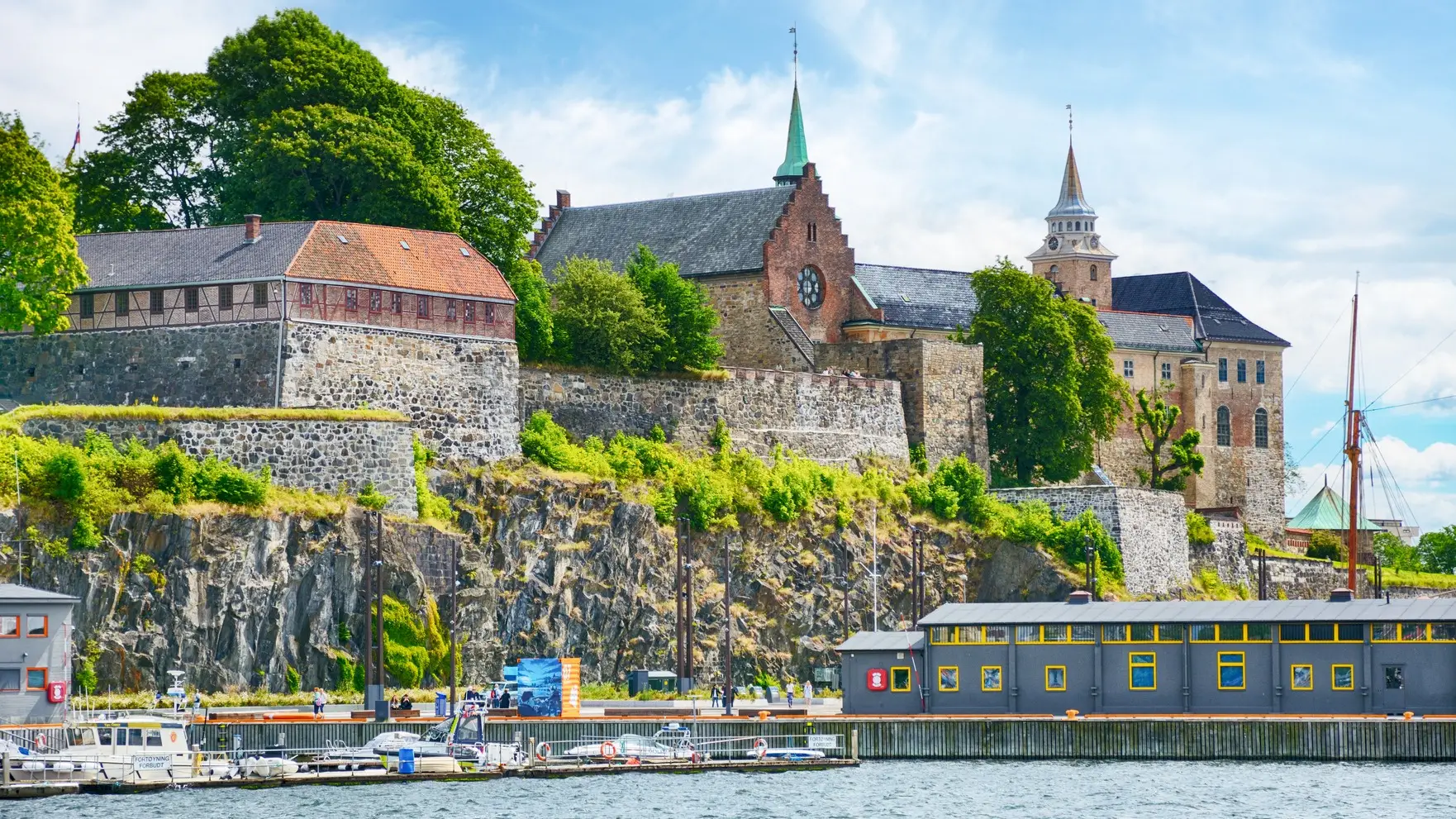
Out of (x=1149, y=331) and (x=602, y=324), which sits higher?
(x=1149, y=331)

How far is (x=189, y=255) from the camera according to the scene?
87.9 metres

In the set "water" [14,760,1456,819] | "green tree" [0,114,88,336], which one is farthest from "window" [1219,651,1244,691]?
"green tree" [0,114,88,336]

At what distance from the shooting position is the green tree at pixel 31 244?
8500cm

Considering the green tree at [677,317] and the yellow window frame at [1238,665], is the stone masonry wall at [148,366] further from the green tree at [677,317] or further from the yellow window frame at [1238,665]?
the yellow window frame at [1238,665]

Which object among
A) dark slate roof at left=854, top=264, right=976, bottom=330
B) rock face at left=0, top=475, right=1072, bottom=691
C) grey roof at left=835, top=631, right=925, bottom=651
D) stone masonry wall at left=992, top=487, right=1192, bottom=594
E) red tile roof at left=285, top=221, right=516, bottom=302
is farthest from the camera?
dark slate roof at left=854, top=264, right=976, bottom=330

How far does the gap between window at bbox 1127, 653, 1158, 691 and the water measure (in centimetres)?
333

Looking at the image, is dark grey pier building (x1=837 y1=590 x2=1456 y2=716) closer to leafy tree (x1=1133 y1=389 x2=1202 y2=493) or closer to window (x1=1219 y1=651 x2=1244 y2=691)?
window (x1=1219 y1=651 x2=1244 y2=691)

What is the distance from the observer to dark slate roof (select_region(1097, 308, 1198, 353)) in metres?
A: 125

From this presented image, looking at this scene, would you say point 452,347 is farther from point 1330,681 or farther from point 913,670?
point 1330,681

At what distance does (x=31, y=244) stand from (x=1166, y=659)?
122 feet

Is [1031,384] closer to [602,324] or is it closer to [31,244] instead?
[602,324]

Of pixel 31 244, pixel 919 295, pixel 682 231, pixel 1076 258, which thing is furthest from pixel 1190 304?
pixel 31 244

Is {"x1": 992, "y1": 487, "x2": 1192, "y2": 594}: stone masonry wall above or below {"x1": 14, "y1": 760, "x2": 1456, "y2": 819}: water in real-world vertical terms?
above

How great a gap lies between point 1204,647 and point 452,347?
2743cm
